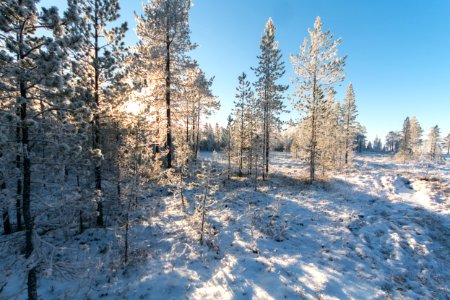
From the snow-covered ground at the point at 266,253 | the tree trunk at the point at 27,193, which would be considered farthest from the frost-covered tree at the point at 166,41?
the tree trunk at the point at 27,193

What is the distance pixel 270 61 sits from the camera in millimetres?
22969

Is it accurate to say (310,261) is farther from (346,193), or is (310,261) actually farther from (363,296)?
(346,193)

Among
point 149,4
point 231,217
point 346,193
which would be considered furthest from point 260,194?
point 149,4

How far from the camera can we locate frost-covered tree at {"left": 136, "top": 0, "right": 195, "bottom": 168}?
15484mm

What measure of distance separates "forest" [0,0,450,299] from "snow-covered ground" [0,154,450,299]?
0.19ft

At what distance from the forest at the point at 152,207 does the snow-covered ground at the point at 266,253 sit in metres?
0.06

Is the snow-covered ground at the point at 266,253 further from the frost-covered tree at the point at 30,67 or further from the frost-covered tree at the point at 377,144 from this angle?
the frost-covered tree at the point at 377,144

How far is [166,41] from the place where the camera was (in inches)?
643

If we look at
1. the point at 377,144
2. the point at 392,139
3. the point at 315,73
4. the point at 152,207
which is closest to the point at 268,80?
the point at 315,73

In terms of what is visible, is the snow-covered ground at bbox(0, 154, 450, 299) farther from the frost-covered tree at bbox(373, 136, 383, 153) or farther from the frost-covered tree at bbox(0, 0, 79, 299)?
the frost-covered tree at bbox(373, 136, 383, 153)

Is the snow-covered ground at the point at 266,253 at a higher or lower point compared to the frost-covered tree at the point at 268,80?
lower

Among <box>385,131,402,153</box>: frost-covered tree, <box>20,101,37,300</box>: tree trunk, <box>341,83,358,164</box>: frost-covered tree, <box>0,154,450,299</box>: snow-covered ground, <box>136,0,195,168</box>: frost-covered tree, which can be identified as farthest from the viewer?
<box>385,131,402,153</box>: frost-covered tree

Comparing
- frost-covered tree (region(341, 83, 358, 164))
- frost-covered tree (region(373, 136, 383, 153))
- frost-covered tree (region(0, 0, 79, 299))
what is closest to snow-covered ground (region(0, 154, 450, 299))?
frost-covered tree (region(0, 0, 79, 299))

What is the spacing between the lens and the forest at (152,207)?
196 inches
